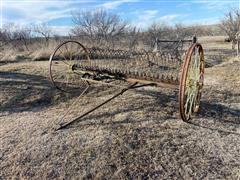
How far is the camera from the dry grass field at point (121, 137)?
3758mm

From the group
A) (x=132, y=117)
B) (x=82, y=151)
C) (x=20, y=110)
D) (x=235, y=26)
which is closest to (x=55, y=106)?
(x=20, y=110)

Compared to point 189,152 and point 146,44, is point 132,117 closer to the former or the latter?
point 189,152

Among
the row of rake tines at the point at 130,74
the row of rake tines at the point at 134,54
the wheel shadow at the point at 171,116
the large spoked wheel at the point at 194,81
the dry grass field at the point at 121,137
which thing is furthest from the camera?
the row of rake tines at the point at 134,54

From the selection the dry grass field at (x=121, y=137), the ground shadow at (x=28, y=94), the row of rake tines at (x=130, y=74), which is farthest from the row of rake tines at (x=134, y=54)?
the ground shadow at (x=28, y=94)

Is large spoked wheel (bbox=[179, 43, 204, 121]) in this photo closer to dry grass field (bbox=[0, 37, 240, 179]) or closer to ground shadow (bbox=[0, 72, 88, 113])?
dry grass field (bbox=[0, 37, 240, 179])

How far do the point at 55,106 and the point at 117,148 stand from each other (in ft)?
7.51

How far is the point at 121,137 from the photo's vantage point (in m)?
4.45

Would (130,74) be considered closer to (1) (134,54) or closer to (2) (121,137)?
(1) (134,54)

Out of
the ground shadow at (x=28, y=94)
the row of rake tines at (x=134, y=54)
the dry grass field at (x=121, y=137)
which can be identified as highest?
the row of rake tines at (x=134, y=54)

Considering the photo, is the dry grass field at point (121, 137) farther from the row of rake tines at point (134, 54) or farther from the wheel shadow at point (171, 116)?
the row of rake tines at point (134, 54)

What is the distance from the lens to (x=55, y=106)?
6039 millimetres

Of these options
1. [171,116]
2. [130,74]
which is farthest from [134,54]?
[171,116]

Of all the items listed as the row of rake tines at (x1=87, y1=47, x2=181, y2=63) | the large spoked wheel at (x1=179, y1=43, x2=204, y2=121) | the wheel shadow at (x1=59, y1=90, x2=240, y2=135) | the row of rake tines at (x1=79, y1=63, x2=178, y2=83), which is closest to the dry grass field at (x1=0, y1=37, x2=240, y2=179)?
the wheel shadow at (x1=59, y1=90, x2=240, y2=135)

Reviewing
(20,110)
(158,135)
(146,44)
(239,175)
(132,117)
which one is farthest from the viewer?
(146,44)
